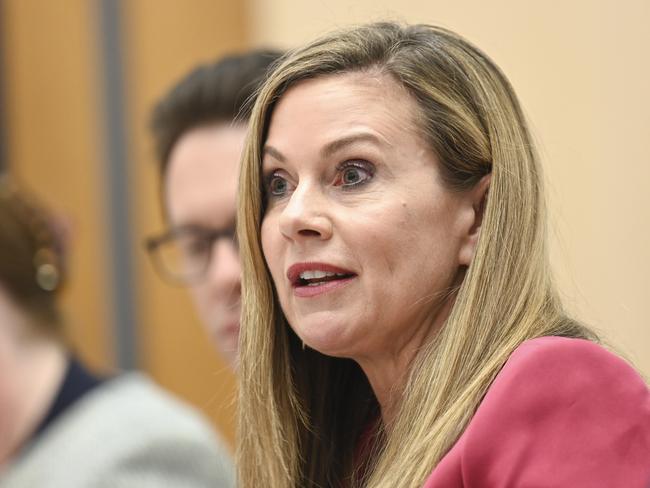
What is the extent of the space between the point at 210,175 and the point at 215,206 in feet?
0.21

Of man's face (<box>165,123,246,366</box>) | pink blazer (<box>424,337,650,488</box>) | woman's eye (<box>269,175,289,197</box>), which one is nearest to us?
pink blazer (<box>424,337,650,488</box>)

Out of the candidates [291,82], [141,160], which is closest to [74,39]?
[141,160]

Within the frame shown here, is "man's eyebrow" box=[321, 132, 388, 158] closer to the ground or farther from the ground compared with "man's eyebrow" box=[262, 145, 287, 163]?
farther from the ground

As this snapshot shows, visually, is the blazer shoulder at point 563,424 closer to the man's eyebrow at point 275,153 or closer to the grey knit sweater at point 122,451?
the man's eyebrow at point 275,153

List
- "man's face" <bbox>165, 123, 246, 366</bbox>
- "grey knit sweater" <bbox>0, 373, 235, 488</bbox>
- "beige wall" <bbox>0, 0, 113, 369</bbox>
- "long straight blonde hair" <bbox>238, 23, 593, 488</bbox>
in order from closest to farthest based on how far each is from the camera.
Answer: "long straight blonde hair" <bbox>238, 23, 593, 488</bbox>, "man's face" <bbox>165, 123, 246, 366</bbox>, "grey knit sweater" <bbox>0, 373, 235, 488</bbox>, "beige wall" <bbox>0, 0, 113, 369</bbox>

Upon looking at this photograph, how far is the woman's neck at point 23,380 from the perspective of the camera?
8.05 ft

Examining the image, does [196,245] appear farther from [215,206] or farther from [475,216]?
[475,216]

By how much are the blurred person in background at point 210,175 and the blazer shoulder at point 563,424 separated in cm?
103

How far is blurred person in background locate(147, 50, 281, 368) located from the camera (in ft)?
7.06

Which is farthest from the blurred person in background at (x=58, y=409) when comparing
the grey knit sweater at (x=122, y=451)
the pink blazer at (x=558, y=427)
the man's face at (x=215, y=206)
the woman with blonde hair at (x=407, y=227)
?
the pink blazer at (x=558, y=427)

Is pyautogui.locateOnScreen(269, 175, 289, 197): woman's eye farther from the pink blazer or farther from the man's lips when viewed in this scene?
the pink blazer

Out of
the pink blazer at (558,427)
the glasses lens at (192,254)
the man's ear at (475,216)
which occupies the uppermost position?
the man's ear at (475,216)

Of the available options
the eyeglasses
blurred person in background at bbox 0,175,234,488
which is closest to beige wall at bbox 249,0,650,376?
the eyeglasses

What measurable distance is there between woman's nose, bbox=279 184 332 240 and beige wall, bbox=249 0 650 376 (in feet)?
4.10
